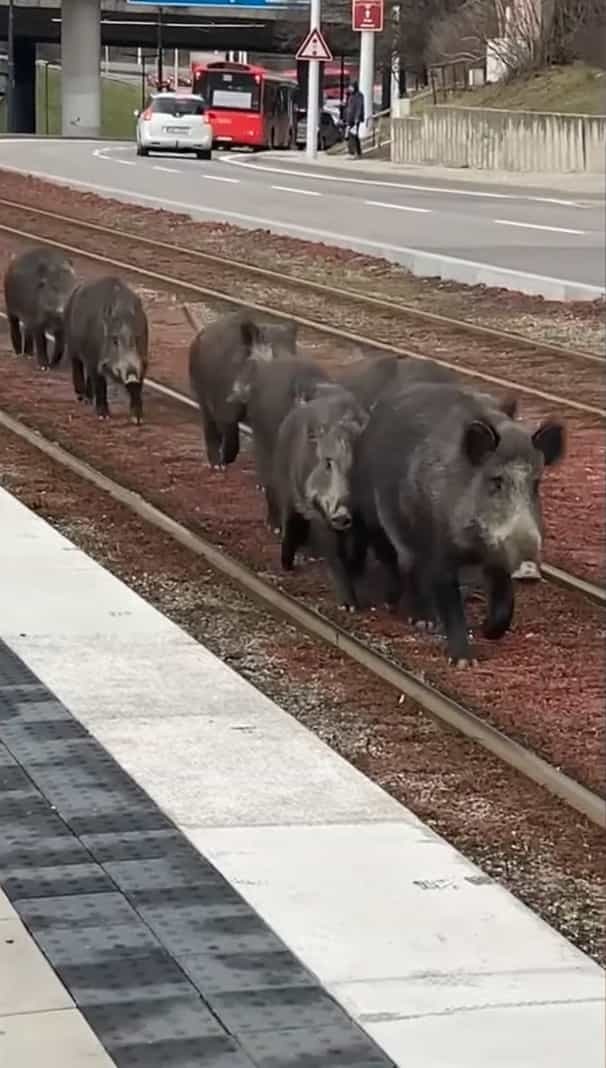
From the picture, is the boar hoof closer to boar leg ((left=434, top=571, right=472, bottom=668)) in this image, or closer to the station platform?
boar leg ((left=434, top=571, right=472, bottom=668))

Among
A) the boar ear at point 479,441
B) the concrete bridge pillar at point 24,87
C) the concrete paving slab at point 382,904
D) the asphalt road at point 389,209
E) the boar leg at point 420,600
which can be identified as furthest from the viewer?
the concrete bridge pillar at point 24,87

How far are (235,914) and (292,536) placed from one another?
4.32m

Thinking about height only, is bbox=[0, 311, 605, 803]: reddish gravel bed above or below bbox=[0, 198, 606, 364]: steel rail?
below

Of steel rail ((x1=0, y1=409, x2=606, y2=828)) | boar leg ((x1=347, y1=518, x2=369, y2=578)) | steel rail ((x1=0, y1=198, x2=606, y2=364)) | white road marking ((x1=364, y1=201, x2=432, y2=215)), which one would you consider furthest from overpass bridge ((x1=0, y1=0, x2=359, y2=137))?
boar leg ((x1=347, y1=518, x2=369, y2=578))

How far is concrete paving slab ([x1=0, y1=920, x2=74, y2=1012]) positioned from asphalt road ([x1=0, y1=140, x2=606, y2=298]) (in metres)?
9.92

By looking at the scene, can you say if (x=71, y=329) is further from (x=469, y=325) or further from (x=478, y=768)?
(x=478, y=768)

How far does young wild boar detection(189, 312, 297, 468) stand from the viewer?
11781 mm

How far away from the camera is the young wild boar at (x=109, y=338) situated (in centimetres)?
1412

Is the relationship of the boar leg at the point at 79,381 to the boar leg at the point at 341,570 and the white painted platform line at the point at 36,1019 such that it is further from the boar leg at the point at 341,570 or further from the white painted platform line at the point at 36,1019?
the white painted platform line at the point at 36,1019

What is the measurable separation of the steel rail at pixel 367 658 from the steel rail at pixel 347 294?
20.1ft

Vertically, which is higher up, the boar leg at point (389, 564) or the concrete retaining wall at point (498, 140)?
the concrete retaining wall at point (498, 140)

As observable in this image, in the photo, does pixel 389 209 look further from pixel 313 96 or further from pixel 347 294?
pixel 313 96

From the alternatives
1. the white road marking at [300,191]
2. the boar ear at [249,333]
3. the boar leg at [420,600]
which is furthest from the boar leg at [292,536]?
the white road marking at [300,191]

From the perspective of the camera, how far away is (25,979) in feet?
16.8
